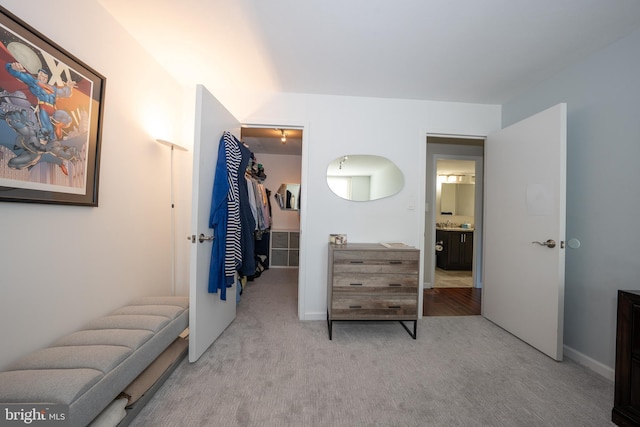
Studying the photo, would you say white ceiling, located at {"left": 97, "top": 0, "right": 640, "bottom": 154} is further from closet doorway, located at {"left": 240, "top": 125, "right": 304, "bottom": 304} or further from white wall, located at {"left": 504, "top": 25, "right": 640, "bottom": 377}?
closet doorway, located at {"left": 240, "top": 125, "right": 304, "bottom": 304}

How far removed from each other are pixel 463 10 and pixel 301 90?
150 cm

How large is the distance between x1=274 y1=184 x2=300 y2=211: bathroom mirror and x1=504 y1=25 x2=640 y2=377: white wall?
4.06 m

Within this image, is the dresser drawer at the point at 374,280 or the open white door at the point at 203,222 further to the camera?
the dresser drawer at the point at 374,280

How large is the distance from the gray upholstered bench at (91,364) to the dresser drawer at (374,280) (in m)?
1.29

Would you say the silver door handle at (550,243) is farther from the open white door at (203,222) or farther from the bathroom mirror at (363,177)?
the open white door at (203,222)

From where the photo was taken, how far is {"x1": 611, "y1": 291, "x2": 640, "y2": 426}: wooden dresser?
124 cm

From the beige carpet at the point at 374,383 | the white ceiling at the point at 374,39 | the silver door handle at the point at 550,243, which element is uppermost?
the white ceiling at the point at 374,39

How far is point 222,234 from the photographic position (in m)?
1.93

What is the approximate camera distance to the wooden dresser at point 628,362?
1236 mm

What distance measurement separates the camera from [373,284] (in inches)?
84.2

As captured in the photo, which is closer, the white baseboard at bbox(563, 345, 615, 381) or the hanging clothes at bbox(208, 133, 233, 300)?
the white baseboard at bbox(563, 345, 615, 381)

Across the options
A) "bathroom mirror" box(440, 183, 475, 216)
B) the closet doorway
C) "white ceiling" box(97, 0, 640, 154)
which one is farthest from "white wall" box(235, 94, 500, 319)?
"bathroom mirror" box(440, 183, 475, 216)

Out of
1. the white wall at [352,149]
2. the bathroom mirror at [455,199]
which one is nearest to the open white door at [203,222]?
the white wall at [352,149]

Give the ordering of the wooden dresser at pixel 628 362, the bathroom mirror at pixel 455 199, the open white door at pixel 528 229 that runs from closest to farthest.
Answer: the wooden dresser at pixel 628 362 < the open white door at pixel 528 229 < the bathroom mirror at pixel 455 199
